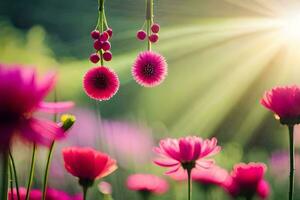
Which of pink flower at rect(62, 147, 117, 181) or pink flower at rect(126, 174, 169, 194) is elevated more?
pink flower at rect(126, 174, 169, 194)

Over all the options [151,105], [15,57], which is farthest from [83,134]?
[151,105]

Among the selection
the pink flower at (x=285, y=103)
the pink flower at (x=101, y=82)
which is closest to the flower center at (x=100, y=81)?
the pink flower at (x=101, y=82)

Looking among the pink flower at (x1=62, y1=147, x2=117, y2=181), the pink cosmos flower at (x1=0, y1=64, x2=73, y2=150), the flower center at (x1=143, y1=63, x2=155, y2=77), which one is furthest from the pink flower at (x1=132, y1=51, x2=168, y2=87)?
the pink cosmos flower at (x1=0, y1=64, x2=73, y2=150)

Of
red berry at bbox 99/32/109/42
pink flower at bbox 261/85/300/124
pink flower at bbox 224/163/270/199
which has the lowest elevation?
pink flower at bbox 224/163/270/199

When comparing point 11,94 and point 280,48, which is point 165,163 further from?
point 280,48

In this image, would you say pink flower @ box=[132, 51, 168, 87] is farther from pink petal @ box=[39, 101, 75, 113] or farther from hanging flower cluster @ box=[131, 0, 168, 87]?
pink petal @ box=[39, 101, 75, 113]
